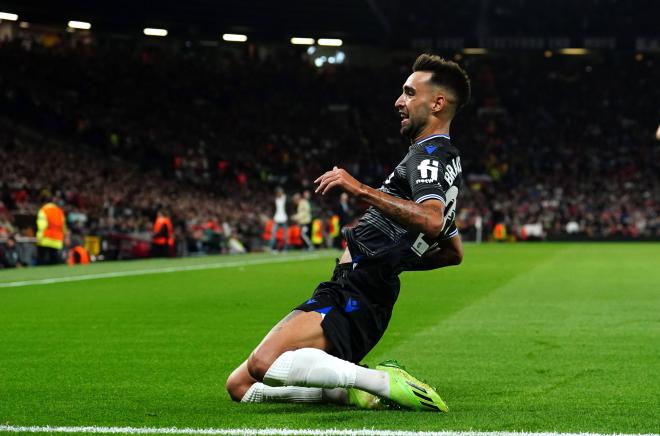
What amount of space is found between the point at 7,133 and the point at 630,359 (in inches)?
1404

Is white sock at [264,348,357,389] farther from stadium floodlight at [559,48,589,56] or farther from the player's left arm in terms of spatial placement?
stadium floodlight at [559,48,589,56]

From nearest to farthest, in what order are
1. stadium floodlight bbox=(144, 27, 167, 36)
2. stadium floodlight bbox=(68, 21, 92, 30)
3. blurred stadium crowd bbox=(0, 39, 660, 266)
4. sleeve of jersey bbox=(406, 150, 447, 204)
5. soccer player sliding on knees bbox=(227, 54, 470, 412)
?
sleeve of jersey bbox=(406, 150, 447, 204) < soccer player sliding on knees bbox=(227, 54, 470, 412) < blurred stadium crowd bbox=(0, 39, 660, 266) < stadium floodlight bbox=(68, 21, 92, 30) < stadium floodlight bbox=(144, 27, 167, 36)

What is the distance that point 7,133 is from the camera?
4038 cm

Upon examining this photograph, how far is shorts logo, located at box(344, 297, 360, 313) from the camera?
19.2 feet

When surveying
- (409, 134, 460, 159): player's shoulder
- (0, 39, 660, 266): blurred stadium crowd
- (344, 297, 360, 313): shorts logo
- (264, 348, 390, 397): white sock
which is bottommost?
(264, 348, 390, 397): white sock

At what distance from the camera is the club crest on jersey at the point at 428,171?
18.1 feet

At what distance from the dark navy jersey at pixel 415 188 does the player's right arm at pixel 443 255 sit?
0.90 ft

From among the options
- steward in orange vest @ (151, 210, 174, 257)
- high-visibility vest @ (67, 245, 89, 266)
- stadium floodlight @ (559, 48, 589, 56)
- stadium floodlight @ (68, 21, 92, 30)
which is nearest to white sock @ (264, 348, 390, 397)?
high-visibility vest @ (67, 245, 89, 266)

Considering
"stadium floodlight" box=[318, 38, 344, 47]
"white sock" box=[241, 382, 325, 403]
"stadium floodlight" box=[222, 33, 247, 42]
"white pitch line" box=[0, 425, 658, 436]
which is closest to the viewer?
"white pitch line" box=[0, 425, 658, 436]

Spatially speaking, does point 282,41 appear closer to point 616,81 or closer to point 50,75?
point 50,75

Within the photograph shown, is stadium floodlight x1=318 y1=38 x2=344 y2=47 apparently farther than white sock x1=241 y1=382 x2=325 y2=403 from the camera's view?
Yes

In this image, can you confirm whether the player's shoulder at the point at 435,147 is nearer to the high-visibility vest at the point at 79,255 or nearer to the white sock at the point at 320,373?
the white sock at the point at 320,373

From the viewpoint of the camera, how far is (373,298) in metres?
5.95

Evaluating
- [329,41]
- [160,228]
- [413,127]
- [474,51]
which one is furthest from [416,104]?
[474,51]
